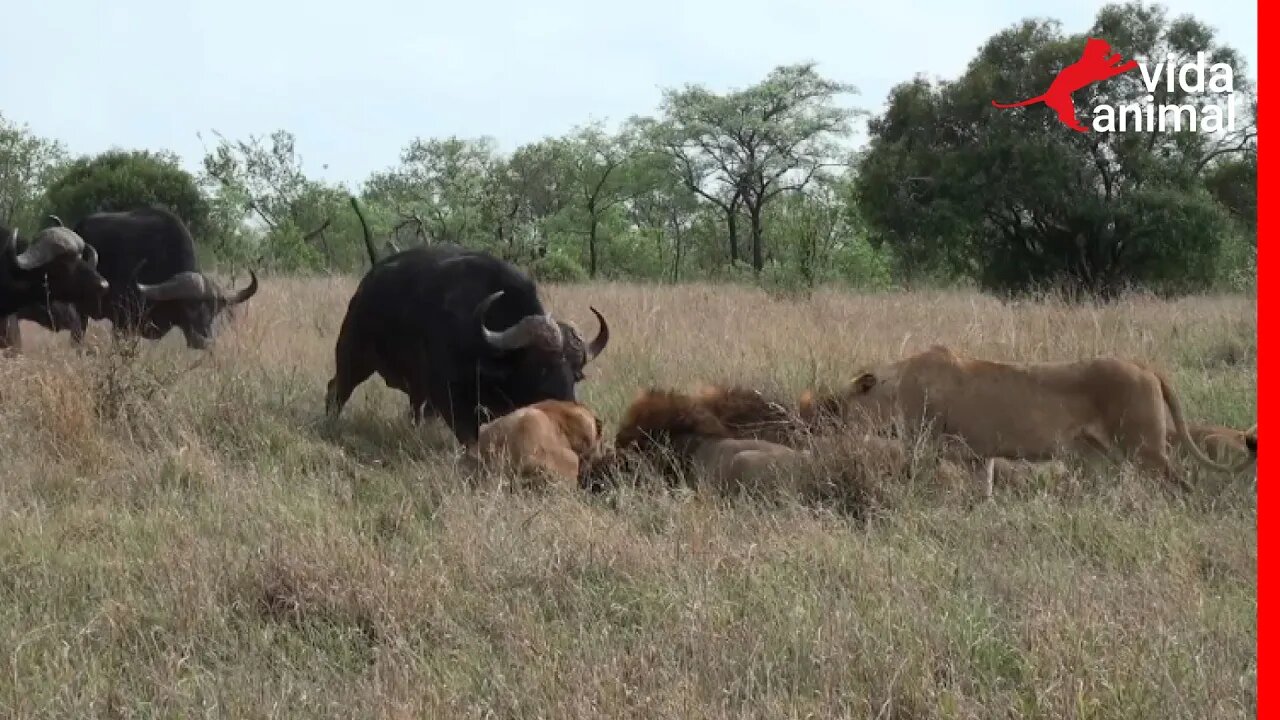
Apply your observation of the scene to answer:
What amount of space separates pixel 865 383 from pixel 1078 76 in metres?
18.4

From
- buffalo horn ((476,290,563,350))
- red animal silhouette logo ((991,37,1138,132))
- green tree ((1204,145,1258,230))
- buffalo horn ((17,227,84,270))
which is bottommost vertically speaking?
green tree ((1204,145,1258,230))

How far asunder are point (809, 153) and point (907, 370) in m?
34.7

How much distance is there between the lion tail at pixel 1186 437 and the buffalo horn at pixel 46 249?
9874 millimetres

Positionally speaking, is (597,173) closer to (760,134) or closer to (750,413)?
(760,134)

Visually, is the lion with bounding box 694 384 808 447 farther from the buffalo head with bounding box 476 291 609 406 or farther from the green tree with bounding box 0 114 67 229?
the green tree with bounding box 0 114 67 229

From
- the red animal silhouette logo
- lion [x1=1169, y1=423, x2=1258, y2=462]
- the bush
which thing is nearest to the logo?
the red animal silhouette logo

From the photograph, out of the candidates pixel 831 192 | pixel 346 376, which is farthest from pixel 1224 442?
pixel 831 192

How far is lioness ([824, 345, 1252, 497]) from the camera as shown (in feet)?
20.3

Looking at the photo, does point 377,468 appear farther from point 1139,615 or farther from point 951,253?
point 951,253

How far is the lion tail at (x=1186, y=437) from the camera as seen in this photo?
604cm

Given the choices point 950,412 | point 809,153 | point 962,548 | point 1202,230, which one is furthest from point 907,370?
point 809,153

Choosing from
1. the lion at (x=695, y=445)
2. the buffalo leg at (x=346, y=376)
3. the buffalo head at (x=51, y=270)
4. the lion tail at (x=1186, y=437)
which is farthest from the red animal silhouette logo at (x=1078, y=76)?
the lion at (x=695, y=445)

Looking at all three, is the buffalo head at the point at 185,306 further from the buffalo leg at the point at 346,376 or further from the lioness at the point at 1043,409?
the lioness at the point at 1043,409

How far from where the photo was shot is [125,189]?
30.1 metres
